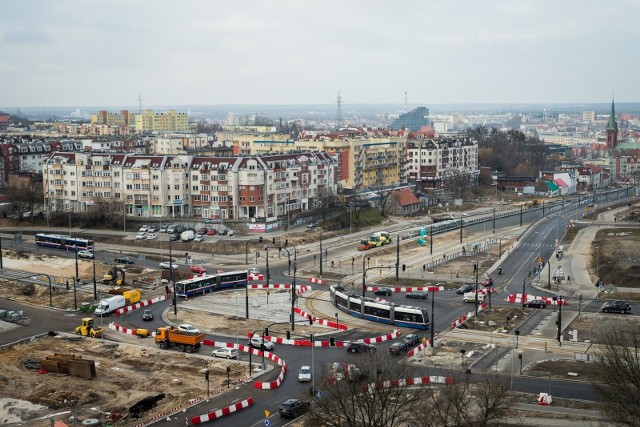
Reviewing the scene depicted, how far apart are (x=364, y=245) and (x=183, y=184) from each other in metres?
25.6

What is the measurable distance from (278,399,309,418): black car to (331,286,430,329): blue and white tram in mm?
17049

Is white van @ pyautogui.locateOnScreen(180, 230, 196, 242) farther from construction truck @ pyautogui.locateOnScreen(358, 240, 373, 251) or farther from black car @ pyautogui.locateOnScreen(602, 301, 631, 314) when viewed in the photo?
black car @ pyautogui.locateOnScreen(602, 301, 631, 314)

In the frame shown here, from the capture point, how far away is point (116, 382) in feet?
140

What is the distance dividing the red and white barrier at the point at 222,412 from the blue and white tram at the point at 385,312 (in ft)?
55.9

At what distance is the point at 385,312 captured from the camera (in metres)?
54.0

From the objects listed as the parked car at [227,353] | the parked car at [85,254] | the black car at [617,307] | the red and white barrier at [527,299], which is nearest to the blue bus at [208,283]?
the parked car at [227,353]

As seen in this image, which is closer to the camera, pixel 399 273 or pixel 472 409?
pixel 472 409

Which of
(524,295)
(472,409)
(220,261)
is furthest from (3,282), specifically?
(472,409)

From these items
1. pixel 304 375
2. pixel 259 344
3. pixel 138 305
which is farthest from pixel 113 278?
pixel 304 375

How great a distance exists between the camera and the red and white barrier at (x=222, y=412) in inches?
1427

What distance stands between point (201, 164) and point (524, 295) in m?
50.2

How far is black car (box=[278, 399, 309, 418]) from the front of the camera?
36.4 m

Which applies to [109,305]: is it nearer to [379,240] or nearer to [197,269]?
[197,269]

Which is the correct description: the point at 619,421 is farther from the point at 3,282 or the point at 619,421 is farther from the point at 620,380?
the point at 3,282
